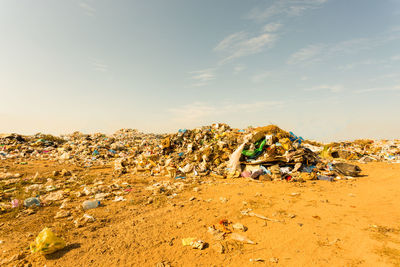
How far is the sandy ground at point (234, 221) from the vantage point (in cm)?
253

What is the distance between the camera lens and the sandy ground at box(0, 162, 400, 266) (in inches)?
99.5

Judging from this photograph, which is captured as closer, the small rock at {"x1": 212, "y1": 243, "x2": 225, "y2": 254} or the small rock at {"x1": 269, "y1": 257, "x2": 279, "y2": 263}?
the small rock at {"x1": 269, "y1": 257, "x2": 279, "y2": 263}

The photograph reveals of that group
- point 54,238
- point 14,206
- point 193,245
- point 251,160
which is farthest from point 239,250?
point 14,206

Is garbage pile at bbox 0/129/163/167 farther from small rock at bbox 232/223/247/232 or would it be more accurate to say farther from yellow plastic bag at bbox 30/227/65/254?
small rock at bbox 232/223/247/232

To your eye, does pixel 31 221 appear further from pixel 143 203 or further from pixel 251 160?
pixel 251 160

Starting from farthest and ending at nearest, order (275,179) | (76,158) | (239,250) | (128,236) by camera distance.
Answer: (76,158)
(275,179)
(128,236)
(239,250)

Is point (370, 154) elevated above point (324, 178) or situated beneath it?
elevated above

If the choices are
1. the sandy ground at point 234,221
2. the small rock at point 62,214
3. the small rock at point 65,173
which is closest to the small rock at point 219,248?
the sandy ground at point 234,221

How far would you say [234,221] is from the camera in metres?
3.55

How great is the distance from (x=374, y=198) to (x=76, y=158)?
14423 mm

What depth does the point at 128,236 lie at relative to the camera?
3158mm

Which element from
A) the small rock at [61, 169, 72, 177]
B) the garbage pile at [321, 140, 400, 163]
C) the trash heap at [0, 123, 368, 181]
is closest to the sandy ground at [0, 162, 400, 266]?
the trash heap at [0, 123, 368, 181]

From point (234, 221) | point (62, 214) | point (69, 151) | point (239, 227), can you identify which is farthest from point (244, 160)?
point (69, 151)

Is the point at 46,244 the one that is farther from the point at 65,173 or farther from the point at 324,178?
the point at 324,178
